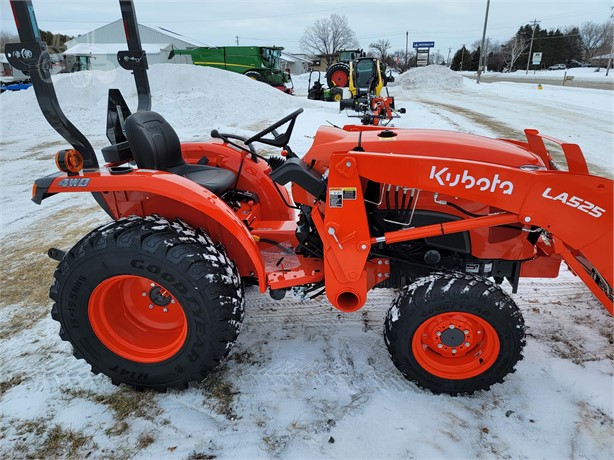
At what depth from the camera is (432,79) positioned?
26.9 meters

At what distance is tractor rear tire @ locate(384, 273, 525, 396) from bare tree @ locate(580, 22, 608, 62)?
6960cm

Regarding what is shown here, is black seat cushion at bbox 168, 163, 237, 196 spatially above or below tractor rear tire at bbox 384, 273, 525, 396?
above

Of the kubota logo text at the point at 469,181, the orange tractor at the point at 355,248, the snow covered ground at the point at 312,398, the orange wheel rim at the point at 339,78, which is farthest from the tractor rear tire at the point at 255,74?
the kubota logo text at the point at 469,181

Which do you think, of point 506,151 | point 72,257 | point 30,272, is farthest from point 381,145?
point 30,272

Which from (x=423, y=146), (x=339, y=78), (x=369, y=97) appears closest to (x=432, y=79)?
(x=339, y=78)

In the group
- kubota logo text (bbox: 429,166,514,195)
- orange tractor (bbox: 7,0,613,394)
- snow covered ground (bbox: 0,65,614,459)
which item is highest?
kubota logo text (bbox: 429,166,514,195)

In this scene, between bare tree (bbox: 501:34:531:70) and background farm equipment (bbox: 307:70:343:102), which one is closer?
background farm equipment (bbox: 307:70:343:102)

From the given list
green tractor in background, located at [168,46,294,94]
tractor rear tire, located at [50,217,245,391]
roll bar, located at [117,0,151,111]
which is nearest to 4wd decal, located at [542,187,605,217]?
tractor rear tire, located at [50,217,245,391]

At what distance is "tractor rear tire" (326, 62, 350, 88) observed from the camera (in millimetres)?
18688

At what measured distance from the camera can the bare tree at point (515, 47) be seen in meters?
55.1

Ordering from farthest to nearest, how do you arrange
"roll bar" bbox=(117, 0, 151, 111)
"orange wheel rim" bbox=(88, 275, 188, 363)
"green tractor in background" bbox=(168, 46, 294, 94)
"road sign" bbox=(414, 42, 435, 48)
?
1. "road sign" bbox=(414, 42, 435, 48)
2. "green tractor in background" bbox=(168, 46, 294, 94)
3. "roll bar" bbox=(117, 0, 151, 111)
4. "orange wheel rim" bbox=(88, 275, 188, 363)

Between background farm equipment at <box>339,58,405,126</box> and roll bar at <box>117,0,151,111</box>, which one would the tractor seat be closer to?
roll bar at <box>117,0,151,111</box>

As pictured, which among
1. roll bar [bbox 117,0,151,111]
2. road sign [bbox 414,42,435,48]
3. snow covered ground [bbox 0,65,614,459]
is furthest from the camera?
road sign [bbox 414,42,435,48]

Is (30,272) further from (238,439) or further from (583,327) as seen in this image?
(583,327)
